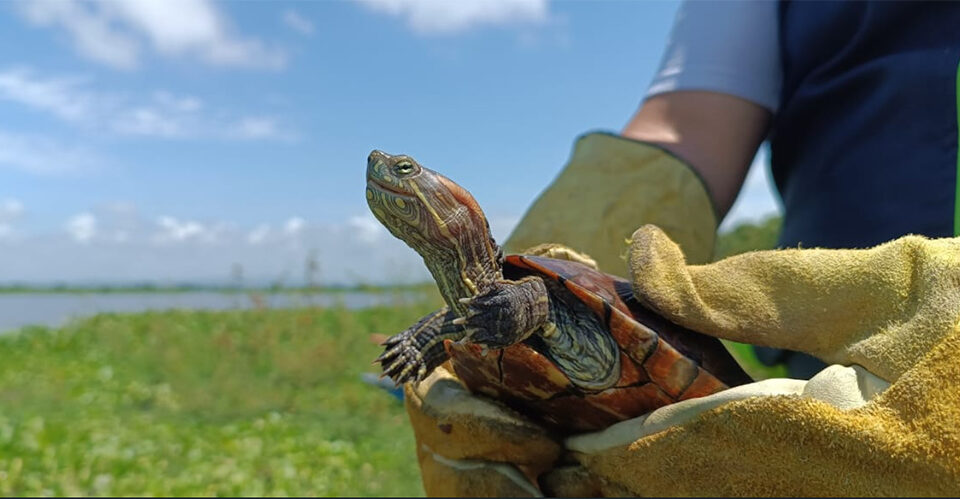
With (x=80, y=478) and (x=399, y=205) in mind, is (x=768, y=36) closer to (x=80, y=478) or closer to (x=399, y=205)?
(x=399, y=205)

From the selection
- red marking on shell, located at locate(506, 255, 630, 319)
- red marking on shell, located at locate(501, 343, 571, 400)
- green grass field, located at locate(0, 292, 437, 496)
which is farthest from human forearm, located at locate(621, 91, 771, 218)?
green grass field, located at locate(0, 292, 437, 496)

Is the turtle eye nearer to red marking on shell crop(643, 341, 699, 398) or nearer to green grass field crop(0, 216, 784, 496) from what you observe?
red marking on shell crop(643, 341, 699, 398)

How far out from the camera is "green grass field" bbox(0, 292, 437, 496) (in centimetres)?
404

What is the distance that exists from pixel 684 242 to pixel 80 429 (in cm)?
478

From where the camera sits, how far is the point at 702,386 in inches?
60.8

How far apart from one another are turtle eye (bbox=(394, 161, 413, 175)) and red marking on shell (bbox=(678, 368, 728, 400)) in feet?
2.68

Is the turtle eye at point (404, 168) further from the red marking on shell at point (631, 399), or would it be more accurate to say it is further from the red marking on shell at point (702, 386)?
the red marking on shell at point (702, 386)

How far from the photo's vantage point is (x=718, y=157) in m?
2.68

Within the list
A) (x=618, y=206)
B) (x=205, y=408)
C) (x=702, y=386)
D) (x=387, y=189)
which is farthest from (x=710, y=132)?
(x=205, y=408)

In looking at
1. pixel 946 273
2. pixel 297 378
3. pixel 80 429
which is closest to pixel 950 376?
pixel 946 273

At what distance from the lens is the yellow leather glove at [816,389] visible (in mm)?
1219

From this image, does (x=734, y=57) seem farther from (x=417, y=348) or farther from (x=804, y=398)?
(x=417, y=348)

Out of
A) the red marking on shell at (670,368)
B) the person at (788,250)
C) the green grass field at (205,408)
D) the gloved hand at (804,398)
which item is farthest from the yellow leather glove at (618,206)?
the green grass field at (205,408)

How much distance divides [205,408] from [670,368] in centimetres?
714
